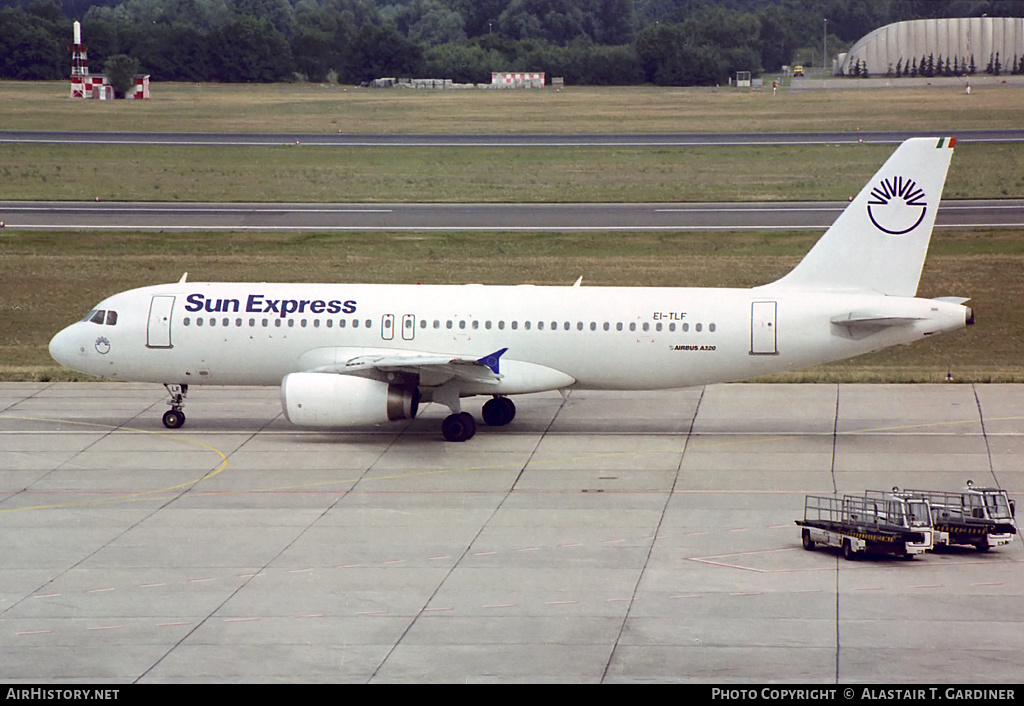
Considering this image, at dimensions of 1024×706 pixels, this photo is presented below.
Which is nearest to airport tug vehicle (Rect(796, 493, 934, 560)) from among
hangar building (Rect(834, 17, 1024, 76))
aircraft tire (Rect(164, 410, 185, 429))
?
aircraft tire (Rect(164, 410, 185, 429))

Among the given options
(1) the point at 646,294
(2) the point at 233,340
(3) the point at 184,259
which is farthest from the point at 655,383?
(3) the point at 184,259

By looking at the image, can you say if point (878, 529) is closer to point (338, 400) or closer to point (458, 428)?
point (458, 428)

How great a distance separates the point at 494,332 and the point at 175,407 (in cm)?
888

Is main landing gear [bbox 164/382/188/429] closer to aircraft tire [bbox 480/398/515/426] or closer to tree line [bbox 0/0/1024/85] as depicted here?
aircraft tire [bbox 480/398/515/426]

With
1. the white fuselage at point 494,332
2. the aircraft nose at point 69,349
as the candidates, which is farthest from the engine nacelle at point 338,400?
the aircraft nose at point 69,349

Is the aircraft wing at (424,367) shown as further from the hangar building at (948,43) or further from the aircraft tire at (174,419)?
the hangar building at (948,43)

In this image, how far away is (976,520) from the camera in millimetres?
25391

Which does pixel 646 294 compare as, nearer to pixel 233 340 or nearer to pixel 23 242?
pixel 233 340

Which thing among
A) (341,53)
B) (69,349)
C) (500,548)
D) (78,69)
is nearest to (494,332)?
(500,548)

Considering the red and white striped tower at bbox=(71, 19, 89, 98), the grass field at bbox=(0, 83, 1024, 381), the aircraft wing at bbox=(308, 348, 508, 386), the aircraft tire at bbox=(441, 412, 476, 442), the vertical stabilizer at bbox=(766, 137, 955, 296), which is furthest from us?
the red and white striped tower at bbox=(71, 19, 89, 98)

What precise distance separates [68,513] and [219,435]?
7617 millimetres

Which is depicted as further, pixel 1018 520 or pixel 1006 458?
pixel 1006 458

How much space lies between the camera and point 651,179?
85.4 meters

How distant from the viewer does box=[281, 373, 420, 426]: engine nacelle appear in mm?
33469
